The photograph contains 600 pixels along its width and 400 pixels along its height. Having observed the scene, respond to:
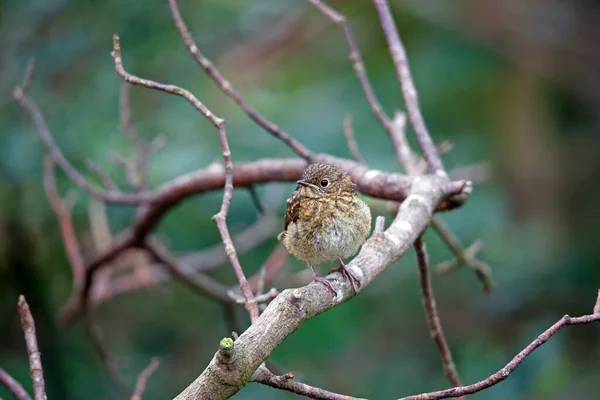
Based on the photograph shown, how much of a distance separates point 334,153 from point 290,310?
11.5ft

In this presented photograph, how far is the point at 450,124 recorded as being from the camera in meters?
6.56

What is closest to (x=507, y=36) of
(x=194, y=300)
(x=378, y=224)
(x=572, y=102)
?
(x=572, y=102)

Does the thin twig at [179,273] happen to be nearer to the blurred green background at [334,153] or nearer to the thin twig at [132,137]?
the thin twig at [132,137]

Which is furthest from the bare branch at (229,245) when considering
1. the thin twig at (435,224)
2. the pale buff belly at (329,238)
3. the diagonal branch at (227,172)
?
the thin twig at (435,224)

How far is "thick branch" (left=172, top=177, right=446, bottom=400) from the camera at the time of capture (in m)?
1.63

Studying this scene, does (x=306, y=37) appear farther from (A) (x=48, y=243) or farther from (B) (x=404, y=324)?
(A) (x=48, y=243)

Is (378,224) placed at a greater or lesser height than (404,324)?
lesser

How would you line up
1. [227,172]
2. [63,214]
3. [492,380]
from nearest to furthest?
[492,380]
[227,172]
[63,214]

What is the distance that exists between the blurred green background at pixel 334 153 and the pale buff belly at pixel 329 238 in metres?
1.96

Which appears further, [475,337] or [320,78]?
[320,78]

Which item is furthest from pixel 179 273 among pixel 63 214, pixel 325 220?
pixel 325 220

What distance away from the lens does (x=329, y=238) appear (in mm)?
2785

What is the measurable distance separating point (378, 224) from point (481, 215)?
345 cm

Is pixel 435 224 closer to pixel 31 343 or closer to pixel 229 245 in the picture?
pixel 229 245
